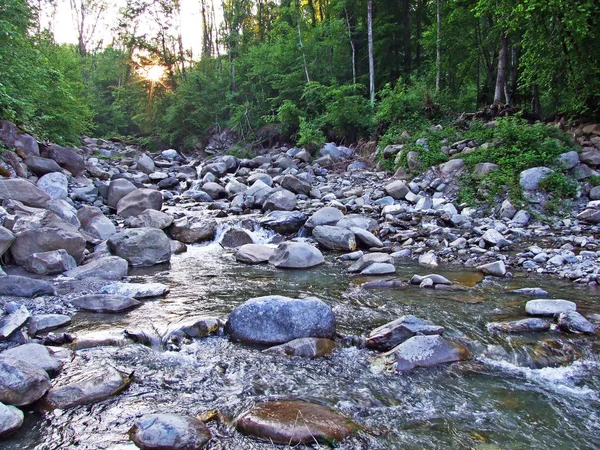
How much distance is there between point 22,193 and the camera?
896 centimetres

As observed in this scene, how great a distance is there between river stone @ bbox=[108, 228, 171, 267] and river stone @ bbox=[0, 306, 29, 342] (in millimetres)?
3174

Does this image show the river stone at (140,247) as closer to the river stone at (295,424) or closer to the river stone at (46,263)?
the river stone at (46,263)

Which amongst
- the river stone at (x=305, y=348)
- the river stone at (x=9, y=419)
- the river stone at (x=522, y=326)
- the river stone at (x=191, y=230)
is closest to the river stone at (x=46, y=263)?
the river stone at (x=191, y=230)

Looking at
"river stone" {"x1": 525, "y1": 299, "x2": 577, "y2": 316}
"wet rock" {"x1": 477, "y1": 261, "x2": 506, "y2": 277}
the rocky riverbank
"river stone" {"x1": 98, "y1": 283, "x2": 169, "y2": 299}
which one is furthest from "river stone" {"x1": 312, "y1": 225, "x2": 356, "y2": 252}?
"river stone" {"x1": 525, "y1": 299, "x2": 577, "y2": 316}

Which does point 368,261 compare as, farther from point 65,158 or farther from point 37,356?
point 65,158

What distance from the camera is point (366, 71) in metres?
25.1

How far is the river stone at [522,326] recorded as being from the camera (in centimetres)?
489

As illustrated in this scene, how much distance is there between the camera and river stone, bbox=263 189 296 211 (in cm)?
1196

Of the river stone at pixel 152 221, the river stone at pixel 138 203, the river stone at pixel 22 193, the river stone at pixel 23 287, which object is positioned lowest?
the river stone at pixel 23 287

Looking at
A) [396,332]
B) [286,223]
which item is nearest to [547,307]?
[396,332]

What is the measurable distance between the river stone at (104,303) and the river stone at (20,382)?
2082 mm

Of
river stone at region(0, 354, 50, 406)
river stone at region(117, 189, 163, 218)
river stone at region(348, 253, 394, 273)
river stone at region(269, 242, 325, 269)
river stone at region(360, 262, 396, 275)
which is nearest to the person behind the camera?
river stone at region(0, 354, 50, 406)

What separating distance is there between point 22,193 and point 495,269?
30.9ft

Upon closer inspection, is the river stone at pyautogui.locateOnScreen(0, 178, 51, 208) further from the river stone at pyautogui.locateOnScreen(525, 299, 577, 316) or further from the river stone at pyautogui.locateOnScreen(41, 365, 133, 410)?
the river stone at pyautogui.locateOnScreen(525, 299, 577, 316)
